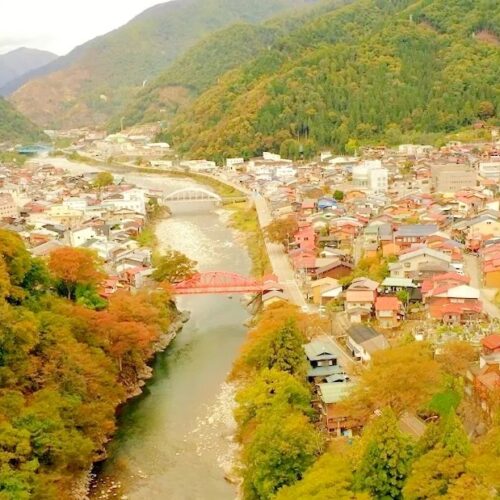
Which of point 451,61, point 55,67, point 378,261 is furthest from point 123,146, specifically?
point 55,67

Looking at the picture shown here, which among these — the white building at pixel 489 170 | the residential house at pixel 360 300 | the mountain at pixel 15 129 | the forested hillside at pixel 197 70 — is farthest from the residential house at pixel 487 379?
the forested hillside at pixel 197 70

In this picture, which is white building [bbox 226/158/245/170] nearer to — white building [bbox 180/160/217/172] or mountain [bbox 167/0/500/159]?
white building [bbox 180/160/217/172]

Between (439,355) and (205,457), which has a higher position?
(439,355)

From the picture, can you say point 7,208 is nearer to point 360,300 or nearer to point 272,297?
point 272,297

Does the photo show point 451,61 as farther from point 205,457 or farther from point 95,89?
point 95,89

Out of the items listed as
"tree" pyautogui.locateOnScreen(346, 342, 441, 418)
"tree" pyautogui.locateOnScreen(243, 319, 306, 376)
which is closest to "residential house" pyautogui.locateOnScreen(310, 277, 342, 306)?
"tree" pyautogui.locateOnScreen(243, 319, 306, 376)
